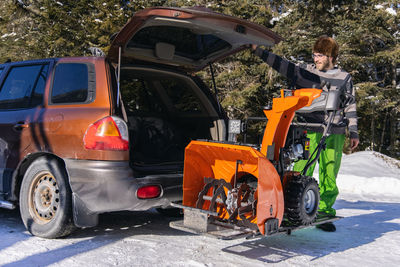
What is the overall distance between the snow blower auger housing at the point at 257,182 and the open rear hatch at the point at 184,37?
86cm

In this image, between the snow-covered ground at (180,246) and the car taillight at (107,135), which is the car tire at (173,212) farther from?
the car taillight at (107,135)

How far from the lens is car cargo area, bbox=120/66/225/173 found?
17.0ft

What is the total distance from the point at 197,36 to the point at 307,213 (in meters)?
2.31

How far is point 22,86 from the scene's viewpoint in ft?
15.9

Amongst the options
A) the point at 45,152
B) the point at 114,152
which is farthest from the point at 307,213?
the point at 45,152

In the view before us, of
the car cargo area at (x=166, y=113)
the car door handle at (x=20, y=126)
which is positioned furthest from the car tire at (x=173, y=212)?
the car door handle at (x=20, y=126)

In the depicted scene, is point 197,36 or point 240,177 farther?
point 197,36

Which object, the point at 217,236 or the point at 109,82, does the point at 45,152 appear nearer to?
the point at 109,82

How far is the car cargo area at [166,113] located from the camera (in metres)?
5.19

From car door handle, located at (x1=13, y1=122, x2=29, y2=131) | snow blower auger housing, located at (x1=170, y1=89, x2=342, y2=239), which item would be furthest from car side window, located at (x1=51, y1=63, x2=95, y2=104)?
snow blower auger housing, located at (x1=170, y1=89, x2=342, y2=239)

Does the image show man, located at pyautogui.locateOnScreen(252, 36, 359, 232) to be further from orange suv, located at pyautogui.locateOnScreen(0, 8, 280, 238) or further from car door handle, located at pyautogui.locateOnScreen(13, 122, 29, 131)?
car door handle, located at pyautogui.locateOnScreen(13, 122, 29, 131)

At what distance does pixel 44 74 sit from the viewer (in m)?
4.61

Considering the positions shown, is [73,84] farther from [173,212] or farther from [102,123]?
[173,212]

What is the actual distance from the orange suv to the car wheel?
0.01 m
